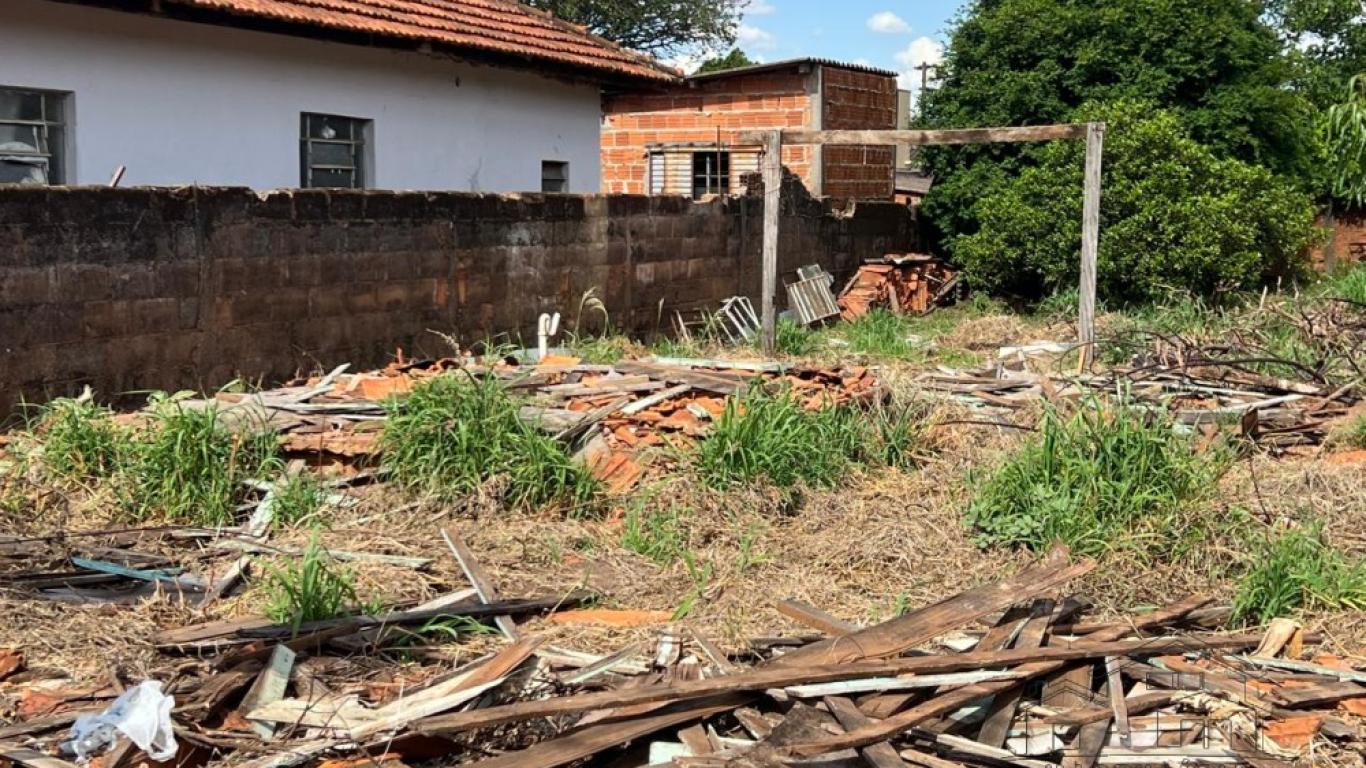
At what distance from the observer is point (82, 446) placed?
6852 mm

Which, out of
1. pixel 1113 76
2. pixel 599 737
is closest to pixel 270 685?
pixel 599 737

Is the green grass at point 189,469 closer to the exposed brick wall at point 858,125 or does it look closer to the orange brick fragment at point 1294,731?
the orange brick fragment at point 1294,731

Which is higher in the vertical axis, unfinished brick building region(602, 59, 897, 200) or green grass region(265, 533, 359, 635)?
unfinished brick building region(602, 59, 897, 200)

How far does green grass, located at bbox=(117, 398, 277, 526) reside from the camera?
21.3 feet

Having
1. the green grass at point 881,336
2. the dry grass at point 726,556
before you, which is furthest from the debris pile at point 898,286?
the dry grass at point 726,556

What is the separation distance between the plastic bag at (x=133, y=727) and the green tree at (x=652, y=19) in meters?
28.6

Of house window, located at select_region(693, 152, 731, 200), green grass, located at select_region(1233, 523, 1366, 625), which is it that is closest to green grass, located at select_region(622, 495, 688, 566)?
green grass, located at select_region(1233, 523, 1366, 625)

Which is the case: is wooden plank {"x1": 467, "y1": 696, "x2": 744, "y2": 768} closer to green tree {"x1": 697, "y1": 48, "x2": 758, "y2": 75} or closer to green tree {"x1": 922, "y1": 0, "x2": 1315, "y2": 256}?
green tree {"x1": 922, "y1": 0, "x2": 1315, "y2": 256}

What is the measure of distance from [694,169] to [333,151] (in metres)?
8.62

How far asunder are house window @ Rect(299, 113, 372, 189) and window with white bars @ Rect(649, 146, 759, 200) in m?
7.88

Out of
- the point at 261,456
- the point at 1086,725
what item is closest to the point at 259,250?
the point at 261,456

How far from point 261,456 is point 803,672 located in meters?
3.80

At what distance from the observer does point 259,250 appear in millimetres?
9055

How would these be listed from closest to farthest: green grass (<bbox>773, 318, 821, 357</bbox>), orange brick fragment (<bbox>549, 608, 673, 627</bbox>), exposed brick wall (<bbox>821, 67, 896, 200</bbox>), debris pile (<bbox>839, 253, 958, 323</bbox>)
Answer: orange brick fragment (<bbox>549, 608, 673, 627</bbox>) < green grass (<bbox>773, 318, 821, 357</bbox>) < debris pile (<bbox>839, 253, 958, 323</bbox>) < exposed brick wall (<bbox>821, 67, 896, 200</bbox>)
